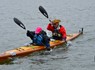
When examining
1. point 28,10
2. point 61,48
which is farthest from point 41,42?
point 28,10

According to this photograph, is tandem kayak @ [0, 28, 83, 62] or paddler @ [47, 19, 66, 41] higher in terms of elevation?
paddler @ [47, 19, 66, 41]

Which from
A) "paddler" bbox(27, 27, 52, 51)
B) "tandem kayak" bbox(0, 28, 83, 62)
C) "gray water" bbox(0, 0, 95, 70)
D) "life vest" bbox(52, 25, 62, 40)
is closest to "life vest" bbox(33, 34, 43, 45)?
"paddler" bbox(27, 27, 52, 51)

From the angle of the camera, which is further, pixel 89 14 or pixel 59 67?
pixel 89 14

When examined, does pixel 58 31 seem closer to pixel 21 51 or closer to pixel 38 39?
pixel 38 39

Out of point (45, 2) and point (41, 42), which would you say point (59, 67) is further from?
point (45, 2)

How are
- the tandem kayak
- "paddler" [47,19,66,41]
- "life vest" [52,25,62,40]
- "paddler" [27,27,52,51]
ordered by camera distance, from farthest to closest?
"life vest" [52,25,62,40] < "paddler" [47,19,66,41] < "paddler" [27,27,52,51] < the tandem kayak

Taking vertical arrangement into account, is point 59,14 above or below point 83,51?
above

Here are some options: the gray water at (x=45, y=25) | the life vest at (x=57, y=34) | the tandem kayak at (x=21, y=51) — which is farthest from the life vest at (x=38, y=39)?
the life vest at (x=57, y=34)

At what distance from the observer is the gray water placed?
16.2m

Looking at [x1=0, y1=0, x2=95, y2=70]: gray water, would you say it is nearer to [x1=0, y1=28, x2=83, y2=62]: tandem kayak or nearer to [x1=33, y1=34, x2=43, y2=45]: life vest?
[x1=0, y1=28, x2=83, y2=62]: tandem kayak

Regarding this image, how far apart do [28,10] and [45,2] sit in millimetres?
5301

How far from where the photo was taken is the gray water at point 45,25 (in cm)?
1623

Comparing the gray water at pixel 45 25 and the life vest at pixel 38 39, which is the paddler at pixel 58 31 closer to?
the gray water at pixel 45 25

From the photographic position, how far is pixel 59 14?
31500 millimetres
